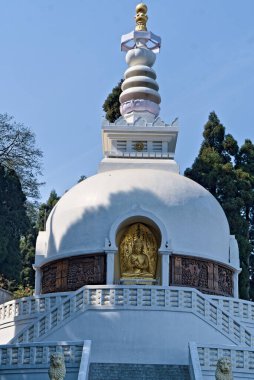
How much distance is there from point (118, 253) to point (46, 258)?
9.20ft

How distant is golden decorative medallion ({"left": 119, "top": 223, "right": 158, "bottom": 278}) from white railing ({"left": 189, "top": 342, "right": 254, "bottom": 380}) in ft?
24.2

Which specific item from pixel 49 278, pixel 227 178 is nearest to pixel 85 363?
pixel 49 278

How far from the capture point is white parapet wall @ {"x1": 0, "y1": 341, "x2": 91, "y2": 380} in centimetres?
1908

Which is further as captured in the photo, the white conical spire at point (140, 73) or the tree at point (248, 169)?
the tree at point (248, 169)

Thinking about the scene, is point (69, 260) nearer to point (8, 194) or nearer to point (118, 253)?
point (118, 253)

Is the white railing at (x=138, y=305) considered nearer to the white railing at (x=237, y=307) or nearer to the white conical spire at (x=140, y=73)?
the white railing at (x=237, y=307)

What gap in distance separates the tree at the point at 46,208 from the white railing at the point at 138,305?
21977mm

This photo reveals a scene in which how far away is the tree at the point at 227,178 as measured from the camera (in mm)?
38250

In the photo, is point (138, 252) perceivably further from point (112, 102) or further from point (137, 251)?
point (112, 102)

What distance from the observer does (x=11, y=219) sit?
39531mm

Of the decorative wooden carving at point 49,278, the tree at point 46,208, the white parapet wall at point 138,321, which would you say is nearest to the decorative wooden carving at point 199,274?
the white parapet wall at point 138,321

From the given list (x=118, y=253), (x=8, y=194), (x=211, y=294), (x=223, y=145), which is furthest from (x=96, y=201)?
(x=223, y=145)

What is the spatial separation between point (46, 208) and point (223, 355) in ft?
93.3

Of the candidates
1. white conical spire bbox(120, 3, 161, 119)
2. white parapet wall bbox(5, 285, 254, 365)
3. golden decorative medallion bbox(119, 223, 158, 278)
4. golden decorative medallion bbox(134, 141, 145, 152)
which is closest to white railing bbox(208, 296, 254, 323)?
white parapet wall bbox(5, 285, 254, 365)
